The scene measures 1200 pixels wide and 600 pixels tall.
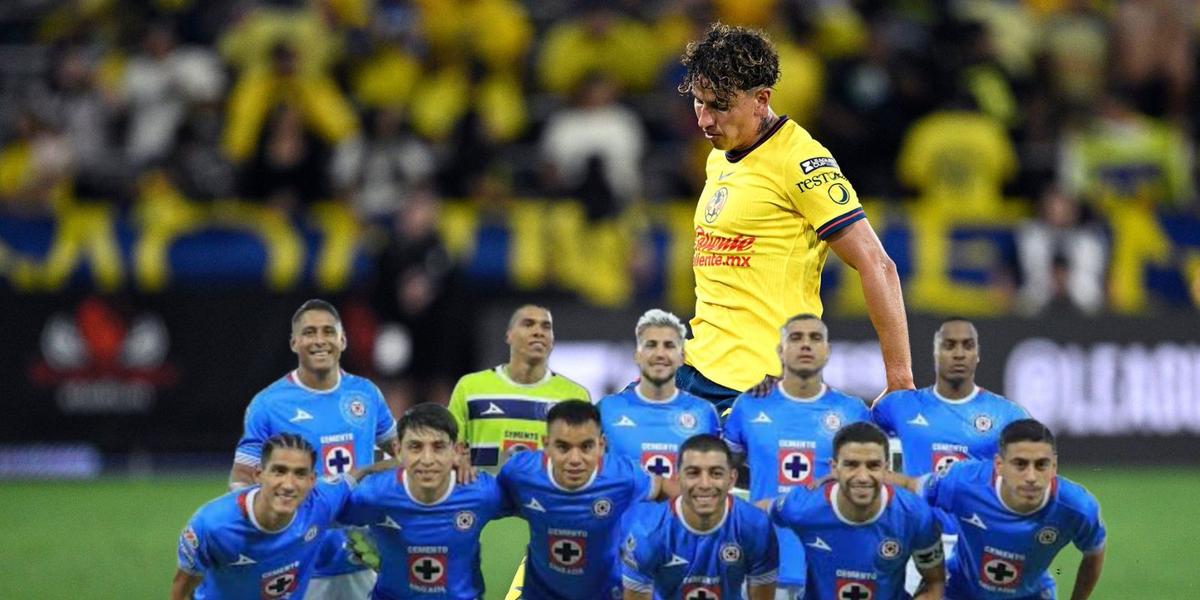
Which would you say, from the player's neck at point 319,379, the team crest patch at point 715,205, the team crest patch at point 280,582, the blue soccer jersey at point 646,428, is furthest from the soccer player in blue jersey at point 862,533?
the player's neck at point 319,379

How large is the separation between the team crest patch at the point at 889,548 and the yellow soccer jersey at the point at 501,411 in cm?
198

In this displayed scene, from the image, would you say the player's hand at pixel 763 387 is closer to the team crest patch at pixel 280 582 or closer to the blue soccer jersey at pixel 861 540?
the blue soccer jersey at pixel 861 540

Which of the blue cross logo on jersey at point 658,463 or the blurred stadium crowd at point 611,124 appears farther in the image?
the blurred stadium crowd at point 611,124

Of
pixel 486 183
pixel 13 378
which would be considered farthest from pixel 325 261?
pixel 13 378

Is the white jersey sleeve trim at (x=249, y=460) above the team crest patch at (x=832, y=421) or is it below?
below

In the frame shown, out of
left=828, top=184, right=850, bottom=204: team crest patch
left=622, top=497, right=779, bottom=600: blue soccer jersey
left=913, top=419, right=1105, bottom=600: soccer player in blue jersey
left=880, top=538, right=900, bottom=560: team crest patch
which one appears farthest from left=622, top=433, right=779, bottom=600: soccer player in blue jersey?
left=828, top=184, right=850, bottom=204: team crest patch

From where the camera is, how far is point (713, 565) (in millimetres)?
8172

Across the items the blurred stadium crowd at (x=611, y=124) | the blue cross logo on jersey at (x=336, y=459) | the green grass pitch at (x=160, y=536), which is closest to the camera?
the blue cross logo on jersey at (x=336, y=459)

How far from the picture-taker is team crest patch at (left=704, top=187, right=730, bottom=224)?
296 inches

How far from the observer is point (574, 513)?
842cm

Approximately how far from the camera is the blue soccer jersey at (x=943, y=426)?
877cm

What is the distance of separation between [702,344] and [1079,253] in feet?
28.4

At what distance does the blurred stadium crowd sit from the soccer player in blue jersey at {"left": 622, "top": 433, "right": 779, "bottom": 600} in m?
7.22

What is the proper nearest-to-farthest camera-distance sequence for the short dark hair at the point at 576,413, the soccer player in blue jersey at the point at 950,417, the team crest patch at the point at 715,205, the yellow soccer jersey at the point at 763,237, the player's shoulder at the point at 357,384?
the yellow soccer jersey at the point at 763,237
the team crest patch at the point at 715,205
the short dark hair at the point at 576,413
the soccer player in blue jersey at the point at 950,417
the player's shoulder at the point at 357,384
